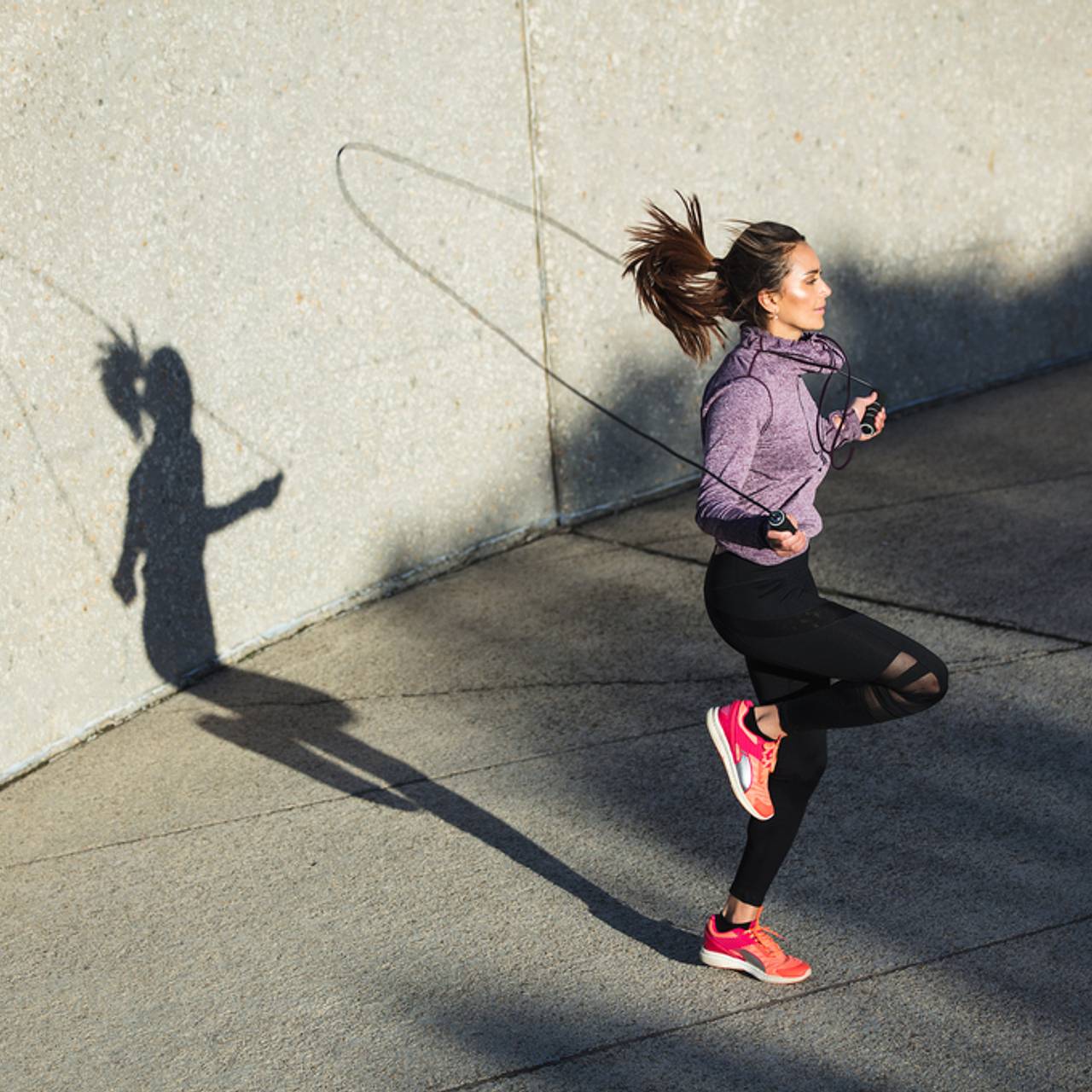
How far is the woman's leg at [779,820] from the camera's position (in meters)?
3.64

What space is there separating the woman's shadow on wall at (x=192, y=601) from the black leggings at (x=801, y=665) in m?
1.40

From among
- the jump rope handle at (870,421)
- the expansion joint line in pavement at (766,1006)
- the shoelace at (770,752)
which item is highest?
the jump rope handle at (870,421)

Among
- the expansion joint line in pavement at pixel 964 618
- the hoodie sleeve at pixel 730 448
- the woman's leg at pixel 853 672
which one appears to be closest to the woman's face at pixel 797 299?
the hoodie sleeve at pixel 730 448

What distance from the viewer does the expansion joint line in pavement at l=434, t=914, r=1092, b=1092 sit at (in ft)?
11.1

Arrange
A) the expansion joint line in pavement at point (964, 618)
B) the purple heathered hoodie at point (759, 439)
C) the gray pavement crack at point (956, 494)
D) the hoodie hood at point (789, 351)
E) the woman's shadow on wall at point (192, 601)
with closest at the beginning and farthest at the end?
1. the purple heathered hoodie at point (759, 439)
2. the hoodie hood at point (789, 351)
3. the woman's shadow on wall at point (192, 601)
4. the expansion joint line in pavement at point (964, 618)
5. the gray pavement crack at point (956, 494)

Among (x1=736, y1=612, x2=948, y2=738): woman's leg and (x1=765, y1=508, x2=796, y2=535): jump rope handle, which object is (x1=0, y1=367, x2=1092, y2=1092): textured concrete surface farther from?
(x1=765, y1=508, x2=796, y2=535): jump rope handle

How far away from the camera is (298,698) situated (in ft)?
18.5

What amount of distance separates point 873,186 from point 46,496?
4.66m

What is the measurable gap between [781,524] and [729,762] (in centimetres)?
66

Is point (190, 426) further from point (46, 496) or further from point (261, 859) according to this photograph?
point (261, 859)

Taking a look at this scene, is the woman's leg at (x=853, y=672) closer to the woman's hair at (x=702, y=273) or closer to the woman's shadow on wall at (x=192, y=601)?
the woman's hair at (x=702, y=273)

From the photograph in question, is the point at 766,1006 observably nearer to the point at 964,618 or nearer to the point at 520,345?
the point at 964,618


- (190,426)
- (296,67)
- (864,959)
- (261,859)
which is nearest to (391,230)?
(296,67)

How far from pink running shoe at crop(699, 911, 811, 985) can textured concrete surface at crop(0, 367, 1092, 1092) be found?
4 cm
